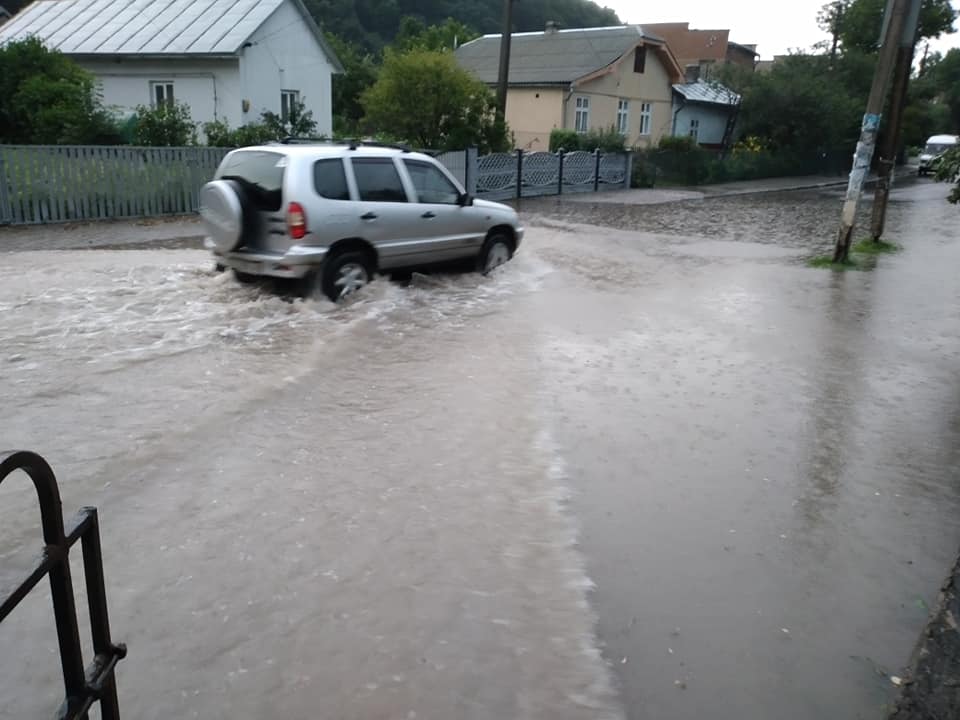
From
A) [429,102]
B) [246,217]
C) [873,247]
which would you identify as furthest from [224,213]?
[429,102]

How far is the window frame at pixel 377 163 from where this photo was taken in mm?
9195

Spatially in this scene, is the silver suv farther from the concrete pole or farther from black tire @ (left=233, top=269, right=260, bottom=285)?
the concrete pole

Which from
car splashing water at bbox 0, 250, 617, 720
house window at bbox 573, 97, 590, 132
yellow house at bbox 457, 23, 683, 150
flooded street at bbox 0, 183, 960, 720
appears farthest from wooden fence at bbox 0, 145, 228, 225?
house window at bbox 573, 97, 590, 132

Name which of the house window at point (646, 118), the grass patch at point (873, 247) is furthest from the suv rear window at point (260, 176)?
the house window at point (646, 118)

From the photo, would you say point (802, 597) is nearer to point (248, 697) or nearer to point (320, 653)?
point (320, 653)

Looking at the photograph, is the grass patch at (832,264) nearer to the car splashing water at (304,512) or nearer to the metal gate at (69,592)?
the car splashing water at (304,512)

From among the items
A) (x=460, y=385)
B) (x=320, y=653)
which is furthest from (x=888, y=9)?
(x=320, y=653)

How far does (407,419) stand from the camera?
593cm

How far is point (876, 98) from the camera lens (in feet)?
41.2

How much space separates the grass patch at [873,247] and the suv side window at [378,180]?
372 inches

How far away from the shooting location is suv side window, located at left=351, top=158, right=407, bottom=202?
30.4ft

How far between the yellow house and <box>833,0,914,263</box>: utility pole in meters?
24.4

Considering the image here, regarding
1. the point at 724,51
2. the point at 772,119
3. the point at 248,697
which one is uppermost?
the point at 724,51

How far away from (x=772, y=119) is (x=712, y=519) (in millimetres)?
37449
